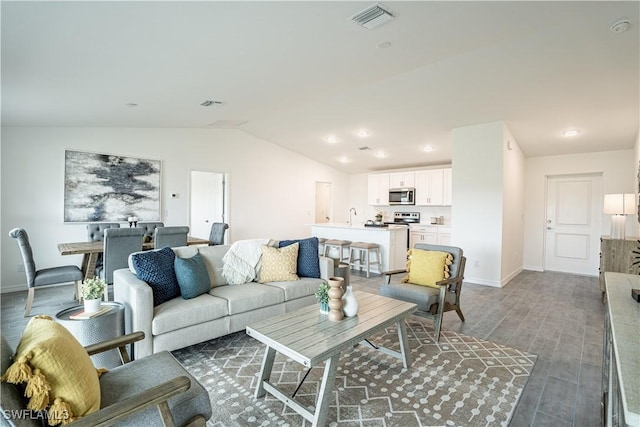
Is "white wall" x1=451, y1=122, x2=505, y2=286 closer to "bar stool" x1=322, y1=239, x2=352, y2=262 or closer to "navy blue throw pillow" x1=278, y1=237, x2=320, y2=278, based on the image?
"bar stool" x1=322, y1=239, x2=352, y2=262

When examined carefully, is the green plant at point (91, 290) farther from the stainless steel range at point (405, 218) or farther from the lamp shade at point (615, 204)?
the stainless steel range at point (405, 218)

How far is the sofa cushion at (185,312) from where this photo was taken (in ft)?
7.84

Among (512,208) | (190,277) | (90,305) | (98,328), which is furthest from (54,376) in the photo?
(512,208)

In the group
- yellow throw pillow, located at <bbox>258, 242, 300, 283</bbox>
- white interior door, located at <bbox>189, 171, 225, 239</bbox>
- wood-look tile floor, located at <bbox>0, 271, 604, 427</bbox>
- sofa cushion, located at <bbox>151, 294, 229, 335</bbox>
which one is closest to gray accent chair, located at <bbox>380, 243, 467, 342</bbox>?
wood-look tile floor, located at <bbox>0, 271, 604, 427</bbox>

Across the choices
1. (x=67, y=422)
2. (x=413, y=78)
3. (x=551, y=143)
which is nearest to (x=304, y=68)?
(x=413, y=78)

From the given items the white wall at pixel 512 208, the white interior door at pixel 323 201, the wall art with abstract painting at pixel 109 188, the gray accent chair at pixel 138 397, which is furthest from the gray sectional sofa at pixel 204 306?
the white interior door at pixel 323 201

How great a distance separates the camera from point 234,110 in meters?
4.89

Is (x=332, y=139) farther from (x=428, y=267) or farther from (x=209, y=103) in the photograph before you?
(x=428, y=267)

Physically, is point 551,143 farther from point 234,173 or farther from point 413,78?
point 234,173

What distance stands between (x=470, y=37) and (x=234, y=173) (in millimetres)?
5237

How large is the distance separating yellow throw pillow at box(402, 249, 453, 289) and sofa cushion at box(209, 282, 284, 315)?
1473 mm

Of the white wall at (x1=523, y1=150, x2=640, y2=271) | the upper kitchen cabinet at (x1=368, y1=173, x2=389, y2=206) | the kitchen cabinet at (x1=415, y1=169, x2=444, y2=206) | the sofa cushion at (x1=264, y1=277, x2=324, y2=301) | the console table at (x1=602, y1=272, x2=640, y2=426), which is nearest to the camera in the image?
the console table at (x1=602, y1=272, x2=640, y2=426)

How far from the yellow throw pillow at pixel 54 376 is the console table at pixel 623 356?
5.64ft

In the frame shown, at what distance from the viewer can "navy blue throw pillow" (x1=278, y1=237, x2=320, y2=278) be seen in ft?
11.8
